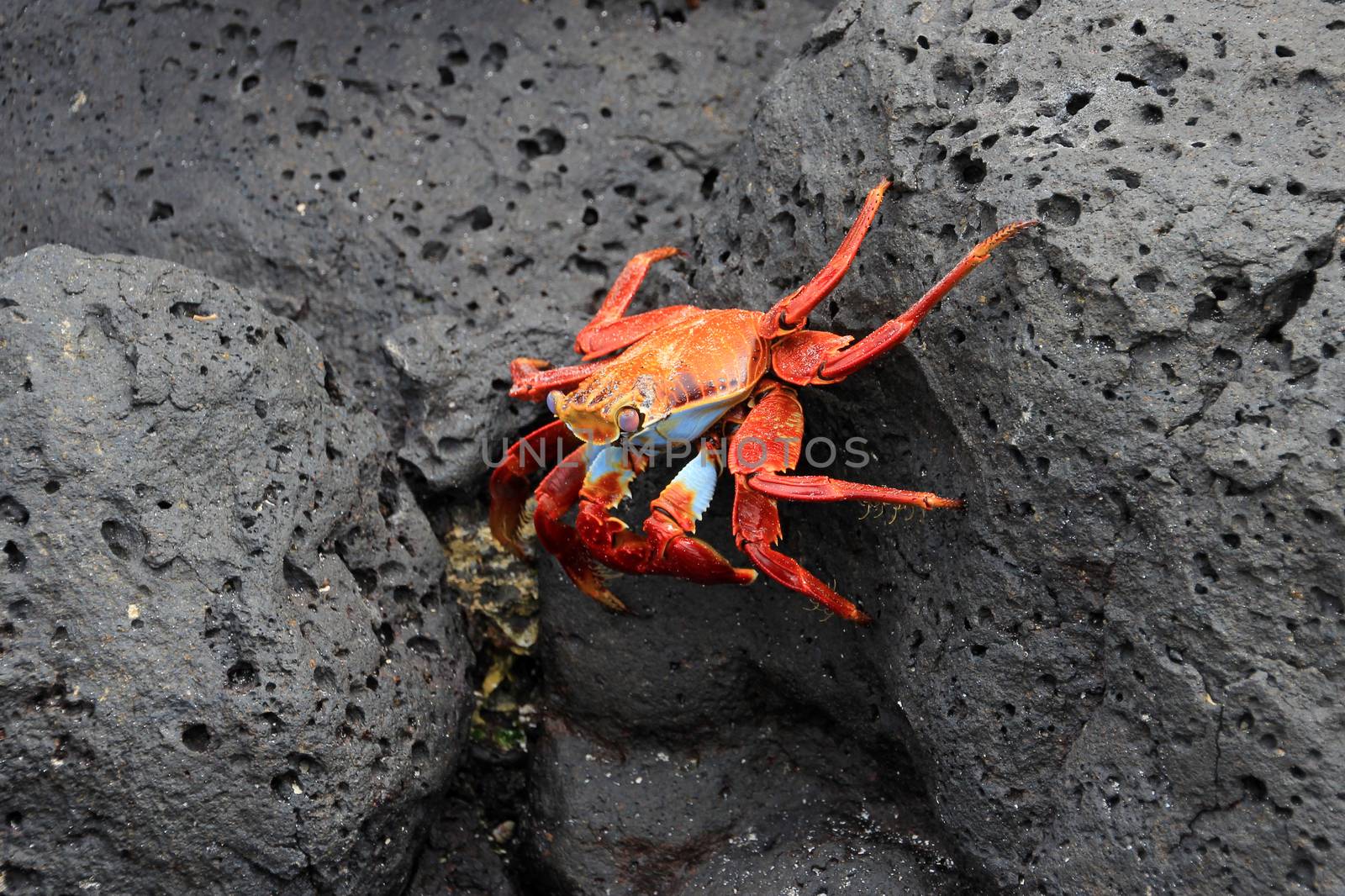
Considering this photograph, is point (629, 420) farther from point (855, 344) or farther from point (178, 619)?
point (178, 619)

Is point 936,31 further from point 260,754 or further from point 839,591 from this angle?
point 260,754

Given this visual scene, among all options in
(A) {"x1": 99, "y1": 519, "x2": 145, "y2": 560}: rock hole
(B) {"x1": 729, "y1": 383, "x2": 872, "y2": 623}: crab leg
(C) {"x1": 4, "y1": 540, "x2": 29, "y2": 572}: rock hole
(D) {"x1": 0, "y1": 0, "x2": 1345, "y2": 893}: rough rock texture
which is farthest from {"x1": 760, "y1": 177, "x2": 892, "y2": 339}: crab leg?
(C) {"x1": 4, "y1": 540, "x2": 29, "y2": 572}: rock hole

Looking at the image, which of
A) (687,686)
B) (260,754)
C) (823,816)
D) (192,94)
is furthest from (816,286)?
(192,94)

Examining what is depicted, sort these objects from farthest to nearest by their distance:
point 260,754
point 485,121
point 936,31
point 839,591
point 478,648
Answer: point 485,121, point 478,648, point 839,591, point 936,31, point 260,754

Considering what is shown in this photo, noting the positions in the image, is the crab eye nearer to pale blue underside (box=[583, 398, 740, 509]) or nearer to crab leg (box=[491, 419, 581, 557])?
pale blue underside (box=[583, 398, 740, 509])

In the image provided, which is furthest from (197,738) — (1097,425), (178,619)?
(1097,425)

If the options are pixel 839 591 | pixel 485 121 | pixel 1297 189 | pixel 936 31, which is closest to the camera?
→ pixel 1297 189

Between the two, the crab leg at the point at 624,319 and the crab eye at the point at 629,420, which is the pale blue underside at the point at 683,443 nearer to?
the crab eye at the point at 629,420
